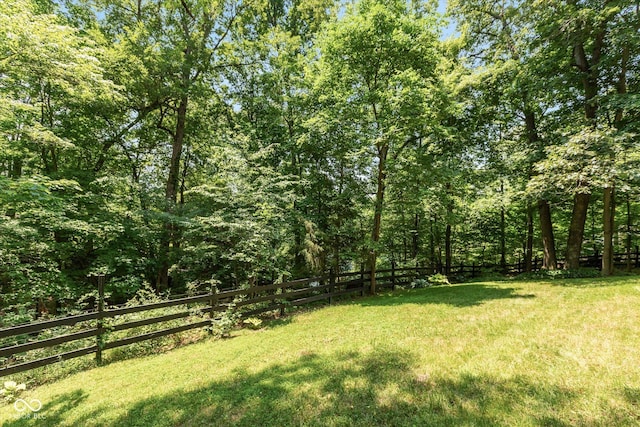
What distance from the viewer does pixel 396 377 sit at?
3.70 metres

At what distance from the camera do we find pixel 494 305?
23.7ft

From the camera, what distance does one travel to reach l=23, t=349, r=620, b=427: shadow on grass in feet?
9.27

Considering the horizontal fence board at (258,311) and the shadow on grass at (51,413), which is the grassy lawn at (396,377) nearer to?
the shadow on grass at (51,413)

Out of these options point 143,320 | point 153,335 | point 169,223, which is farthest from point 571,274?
point 169,223

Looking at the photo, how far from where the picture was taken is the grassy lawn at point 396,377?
2916mm

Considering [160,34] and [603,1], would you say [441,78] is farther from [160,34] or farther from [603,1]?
[160,34]

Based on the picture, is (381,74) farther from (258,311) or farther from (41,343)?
(41,343)

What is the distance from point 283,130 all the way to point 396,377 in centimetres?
1287

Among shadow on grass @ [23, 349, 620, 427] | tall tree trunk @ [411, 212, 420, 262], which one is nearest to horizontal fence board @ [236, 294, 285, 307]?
shadow on grass @ [23, 349, 620, 427]

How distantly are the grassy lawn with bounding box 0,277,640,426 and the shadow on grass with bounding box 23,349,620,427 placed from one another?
0.05ft

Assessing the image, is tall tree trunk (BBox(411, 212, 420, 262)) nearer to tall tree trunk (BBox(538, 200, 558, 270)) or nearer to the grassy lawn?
tall tree trunk (BBox(538, 200, 558, 270))

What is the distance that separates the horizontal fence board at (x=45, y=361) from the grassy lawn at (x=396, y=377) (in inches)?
16.6

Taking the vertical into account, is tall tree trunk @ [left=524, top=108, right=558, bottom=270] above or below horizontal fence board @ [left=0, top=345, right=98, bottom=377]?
above

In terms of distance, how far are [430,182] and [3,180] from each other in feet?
40.4
